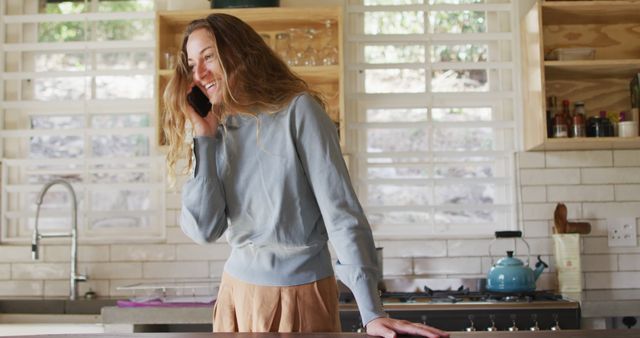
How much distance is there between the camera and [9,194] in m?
4.55

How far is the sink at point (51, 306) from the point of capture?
4.05 metres

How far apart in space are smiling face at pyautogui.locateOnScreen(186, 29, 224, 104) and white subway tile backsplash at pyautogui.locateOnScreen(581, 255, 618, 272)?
2854 mm

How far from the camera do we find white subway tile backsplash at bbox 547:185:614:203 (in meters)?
4.34

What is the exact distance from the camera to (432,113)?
449 cm

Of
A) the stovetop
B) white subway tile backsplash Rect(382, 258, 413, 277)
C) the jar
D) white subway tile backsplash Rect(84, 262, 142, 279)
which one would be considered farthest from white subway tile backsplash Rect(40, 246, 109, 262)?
the jar

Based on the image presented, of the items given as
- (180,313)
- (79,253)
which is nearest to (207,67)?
(180,313)

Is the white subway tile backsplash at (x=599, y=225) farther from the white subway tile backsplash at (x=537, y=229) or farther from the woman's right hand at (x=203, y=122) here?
the woman's right hand at (x=203, y=122)

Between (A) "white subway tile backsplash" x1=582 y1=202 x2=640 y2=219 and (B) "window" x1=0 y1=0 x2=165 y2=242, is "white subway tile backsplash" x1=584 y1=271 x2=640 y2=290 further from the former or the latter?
(B) "window" x1=0 y1=0 x2=165 y2=242

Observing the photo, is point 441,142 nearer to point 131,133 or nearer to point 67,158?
point 131,133

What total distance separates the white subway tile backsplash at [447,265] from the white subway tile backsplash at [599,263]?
1.73ft

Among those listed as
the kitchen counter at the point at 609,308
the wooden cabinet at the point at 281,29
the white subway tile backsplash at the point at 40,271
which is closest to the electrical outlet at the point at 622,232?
the kitchen counter at the point at 609,308

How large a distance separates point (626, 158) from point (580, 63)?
2.05 ft

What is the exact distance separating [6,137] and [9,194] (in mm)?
305

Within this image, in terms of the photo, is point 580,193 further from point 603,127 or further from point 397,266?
point 397,266
